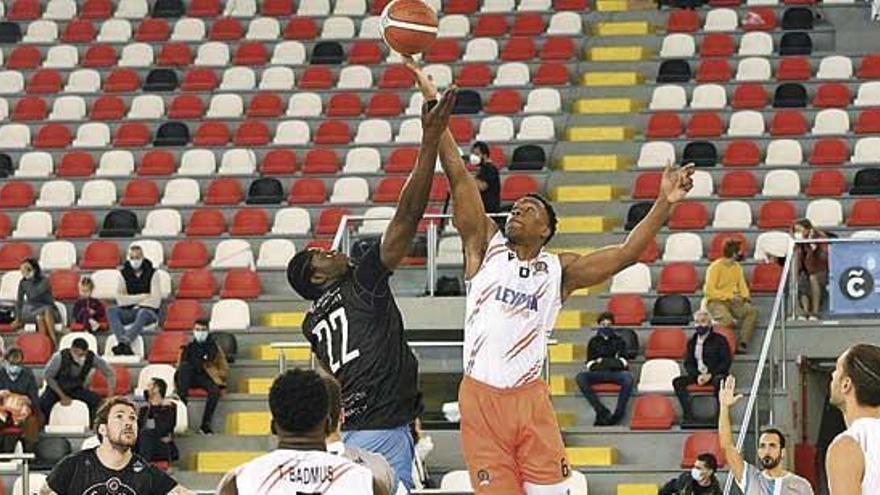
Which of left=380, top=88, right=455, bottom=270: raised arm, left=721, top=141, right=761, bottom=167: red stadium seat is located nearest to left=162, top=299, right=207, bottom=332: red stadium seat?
left=721, top=141, right=761, bottom=167: red stadium seat

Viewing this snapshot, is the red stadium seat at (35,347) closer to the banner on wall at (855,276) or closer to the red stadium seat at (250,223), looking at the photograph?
the red stadium seat at (250,223)

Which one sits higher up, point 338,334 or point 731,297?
point 731,297

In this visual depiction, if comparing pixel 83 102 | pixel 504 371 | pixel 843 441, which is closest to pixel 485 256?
pixel 504 371

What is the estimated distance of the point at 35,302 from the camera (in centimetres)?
2170

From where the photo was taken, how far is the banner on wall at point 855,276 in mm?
18297

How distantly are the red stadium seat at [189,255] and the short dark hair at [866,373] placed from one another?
15.9 m

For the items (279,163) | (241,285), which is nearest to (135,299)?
(241,285)

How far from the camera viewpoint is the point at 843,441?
7.46m

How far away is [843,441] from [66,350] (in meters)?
13.5

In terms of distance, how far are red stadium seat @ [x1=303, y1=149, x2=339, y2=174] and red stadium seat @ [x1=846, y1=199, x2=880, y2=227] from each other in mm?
6140

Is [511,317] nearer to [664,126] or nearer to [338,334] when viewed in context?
[338,334]

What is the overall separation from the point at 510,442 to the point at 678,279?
1085 centimetres

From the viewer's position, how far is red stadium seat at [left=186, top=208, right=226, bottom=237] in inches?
925

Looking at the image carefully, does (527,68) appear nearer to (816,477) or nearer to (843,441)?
(816,477)
